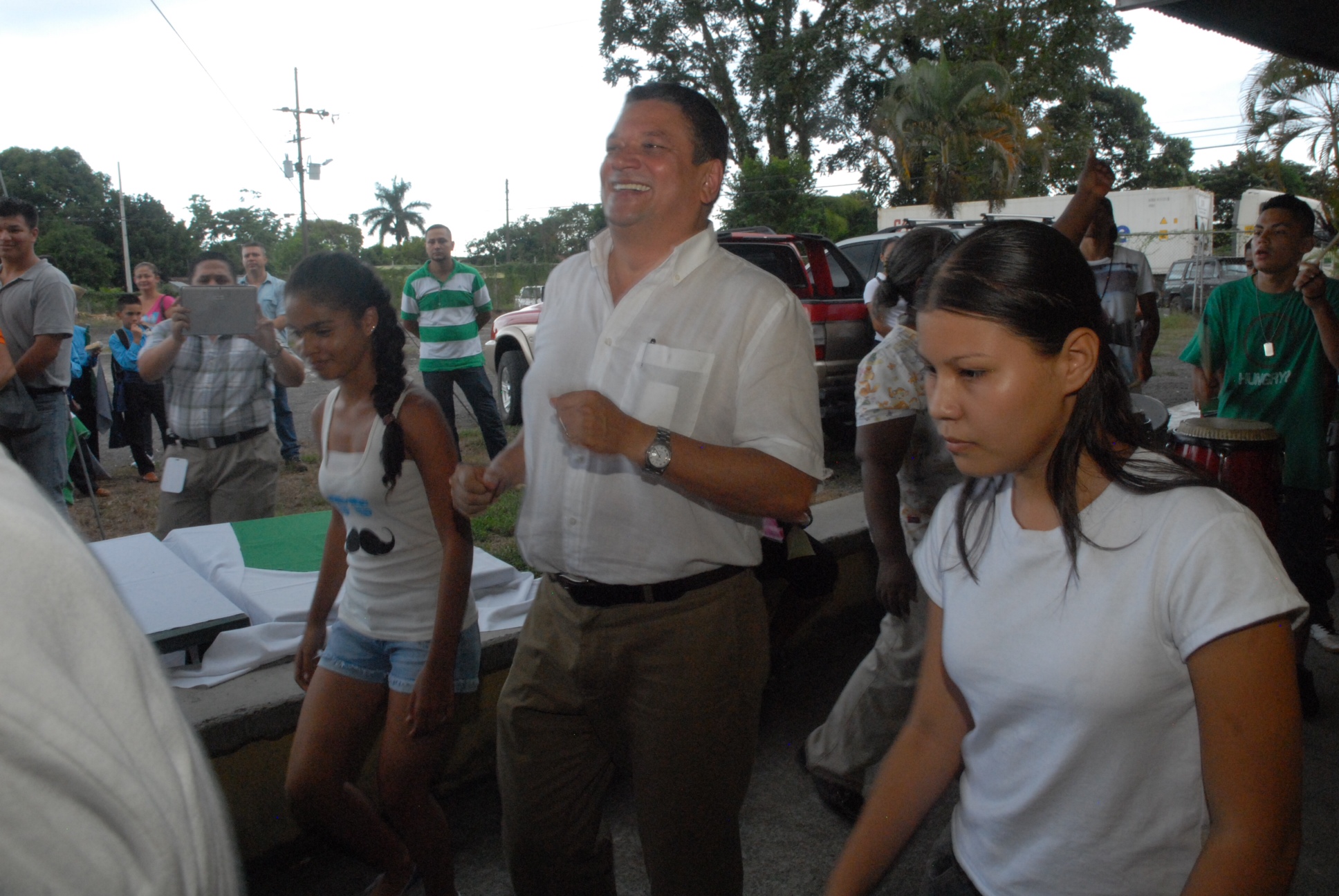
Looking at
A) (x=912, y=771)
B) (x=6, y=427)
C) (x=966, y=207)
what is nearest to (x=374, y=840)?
(x=912, y=771)

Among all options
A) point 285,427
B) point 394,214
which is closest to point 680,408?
point 285,427

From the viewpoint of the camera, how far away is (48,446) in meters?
4.71

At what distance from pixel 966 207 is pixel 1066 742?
25.9 m

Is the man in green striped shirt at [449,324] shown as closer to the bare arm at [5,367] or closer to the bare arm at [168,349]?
the bare arm at [168,349]

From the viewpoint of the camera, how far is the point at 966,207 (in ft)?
82.2

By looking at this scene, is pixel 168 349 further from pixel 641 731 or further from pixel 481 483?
pixel 641 731

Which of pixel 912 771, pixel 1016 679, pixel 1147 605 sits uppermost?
pixel 1147 605

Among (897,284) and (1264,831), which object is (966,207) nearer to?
(897,284)

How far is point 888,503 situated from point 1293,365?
8.13 ft

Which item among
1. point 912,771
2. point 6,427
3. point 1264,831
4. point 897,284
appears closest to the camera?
point 1264,831

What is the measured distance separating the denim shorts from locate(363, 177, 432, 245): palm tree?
3988 inches

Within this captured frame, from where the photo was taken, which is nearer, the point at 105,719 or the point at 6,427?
the point at 105,719

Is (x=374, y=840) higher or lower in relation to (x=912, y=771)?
lower

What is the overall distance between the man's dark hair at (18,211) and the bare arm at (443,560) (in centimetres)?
345
